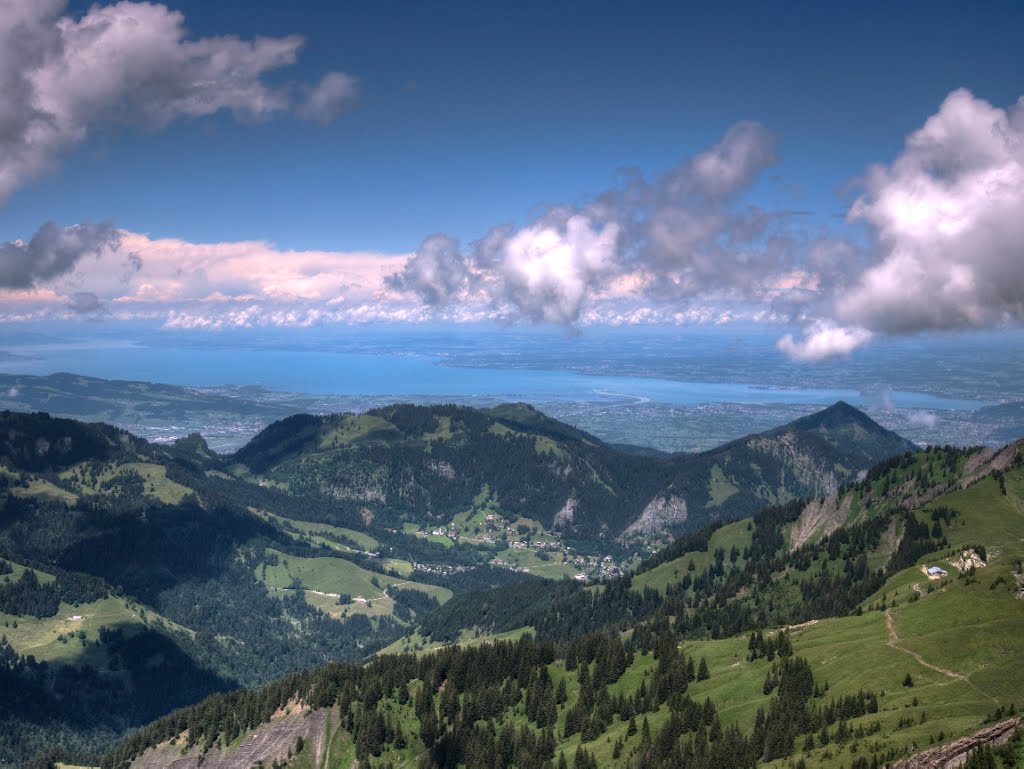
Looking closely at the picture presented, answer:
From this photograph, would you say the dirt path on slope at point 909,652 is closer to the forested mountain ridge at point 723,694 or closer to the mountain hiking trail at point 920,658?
the mountain hiking trail at point 920,658

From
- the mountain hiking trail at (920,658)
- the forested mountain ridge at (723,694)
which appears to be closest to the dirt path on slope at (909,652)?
the mountain hiking trail at (920,658)

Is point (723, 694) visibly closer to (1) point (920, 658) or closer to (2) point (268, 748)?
(1) point (920, 658)

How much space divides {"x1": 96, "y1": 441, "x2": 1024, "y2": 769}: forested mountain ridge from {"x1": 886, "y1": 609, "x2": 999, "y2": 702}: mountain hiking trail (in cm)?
34

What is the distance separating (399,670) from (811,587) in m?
103

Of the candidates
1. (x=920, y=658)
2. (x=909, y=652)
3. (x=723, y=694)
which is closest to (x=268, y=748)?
(x=723, y=694)

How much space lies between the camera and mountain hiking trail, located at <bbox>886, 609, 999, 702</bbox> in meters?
99.9

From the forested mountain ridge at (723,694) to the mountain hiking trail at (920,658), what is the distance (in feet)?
1.13

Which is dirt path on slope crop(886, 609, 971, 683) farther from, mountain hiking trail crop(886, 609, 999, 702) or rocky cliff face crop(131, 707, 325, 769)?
rocky cliff face crop(131, 707, 325, 769)

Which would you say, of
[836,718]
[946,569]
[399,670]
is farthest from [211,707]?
[946,569]

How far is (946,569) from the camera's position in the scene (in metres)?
158

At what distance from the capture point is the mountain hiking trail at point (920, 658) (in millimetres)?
99875

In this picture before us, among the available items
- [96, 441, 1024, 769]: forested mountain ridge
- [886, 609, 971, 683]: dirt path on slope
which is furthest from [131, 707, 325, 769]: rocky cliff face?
[886, 609, 971, 683]: dirt path on slope

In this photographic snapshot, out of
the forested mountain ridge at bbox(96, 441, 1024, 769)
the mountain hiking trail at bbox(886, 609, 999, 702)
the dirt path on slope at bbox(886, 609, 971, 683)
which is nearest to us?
the forested mountain ridge at bbox(96, 441, 1024, 769)

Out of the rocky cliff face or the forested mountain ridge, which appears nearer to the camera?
the forested mountain ridge
